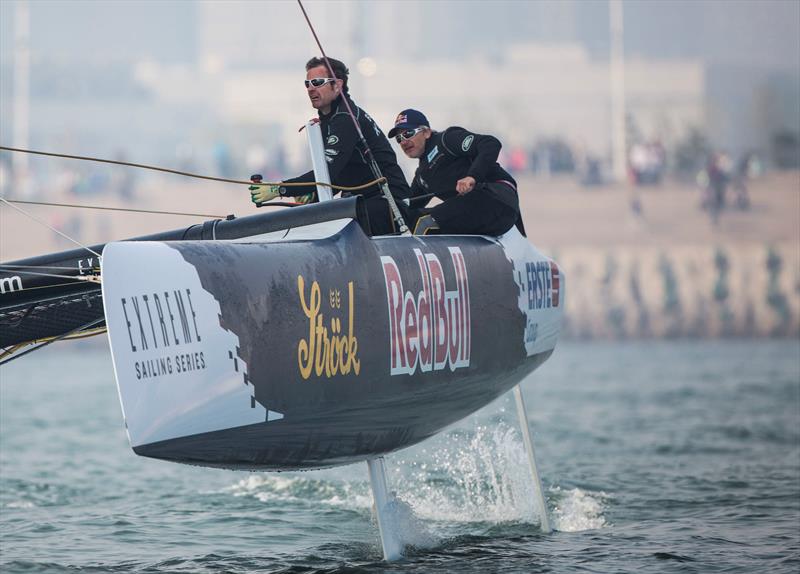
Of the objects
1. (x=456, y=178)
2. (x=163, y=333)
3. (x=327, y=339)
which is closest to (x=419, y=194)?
(x=456, y=178)

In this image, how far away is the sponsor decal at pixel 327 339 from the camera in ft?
19.4

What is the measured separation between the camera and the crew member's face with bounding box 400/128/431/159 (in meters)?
7.43

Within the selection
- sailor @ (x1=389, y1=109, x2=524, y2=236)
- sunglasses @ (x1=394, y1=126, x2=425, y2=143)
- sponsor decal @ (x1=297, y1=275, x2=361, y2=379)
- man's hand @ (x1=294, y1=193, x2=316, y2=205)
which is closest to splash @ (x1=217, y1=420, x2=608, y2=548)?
sponsor decal @ (x1=297, y1=275, x2=361, y2=379)

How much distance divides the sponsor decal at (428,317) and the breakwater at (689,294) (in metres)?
24.0

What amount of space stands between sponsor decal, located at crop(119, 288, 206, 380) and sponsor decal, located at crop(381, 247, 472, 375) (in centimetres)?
115

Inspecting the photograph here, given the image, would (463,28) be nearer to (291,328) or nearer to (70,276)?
(70,276)

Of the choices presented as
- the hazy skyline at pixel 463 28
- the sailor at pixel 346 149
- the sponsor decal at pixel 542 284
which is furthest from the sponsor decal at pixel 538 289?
the hazy skyline at pixel 463 28

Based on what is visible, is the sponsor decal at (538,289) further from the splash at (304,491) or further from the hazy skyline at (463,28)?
the hazy skyline at (463,28)

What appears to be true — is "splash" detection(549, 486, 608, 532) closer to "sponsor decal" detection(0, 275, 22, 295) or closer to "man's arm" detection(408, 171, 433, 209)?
"man's arm" detection(408, 171, 433, 209)

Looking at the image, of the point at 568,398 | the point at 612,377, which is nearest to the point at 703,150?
the point at 612,377

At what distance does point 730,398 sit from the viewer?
16938mm

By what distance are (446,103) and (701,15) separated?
1161 cm

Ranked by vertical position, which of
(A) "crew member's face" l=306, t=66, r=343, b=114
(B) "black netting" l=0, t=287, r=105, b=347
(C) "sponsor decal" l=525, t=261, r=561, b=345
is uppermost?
(A) "crew member's face" l=306, t=66, r=343, b=114

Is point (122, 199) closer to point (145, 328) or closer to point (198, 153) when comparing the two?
point (198, 153)
